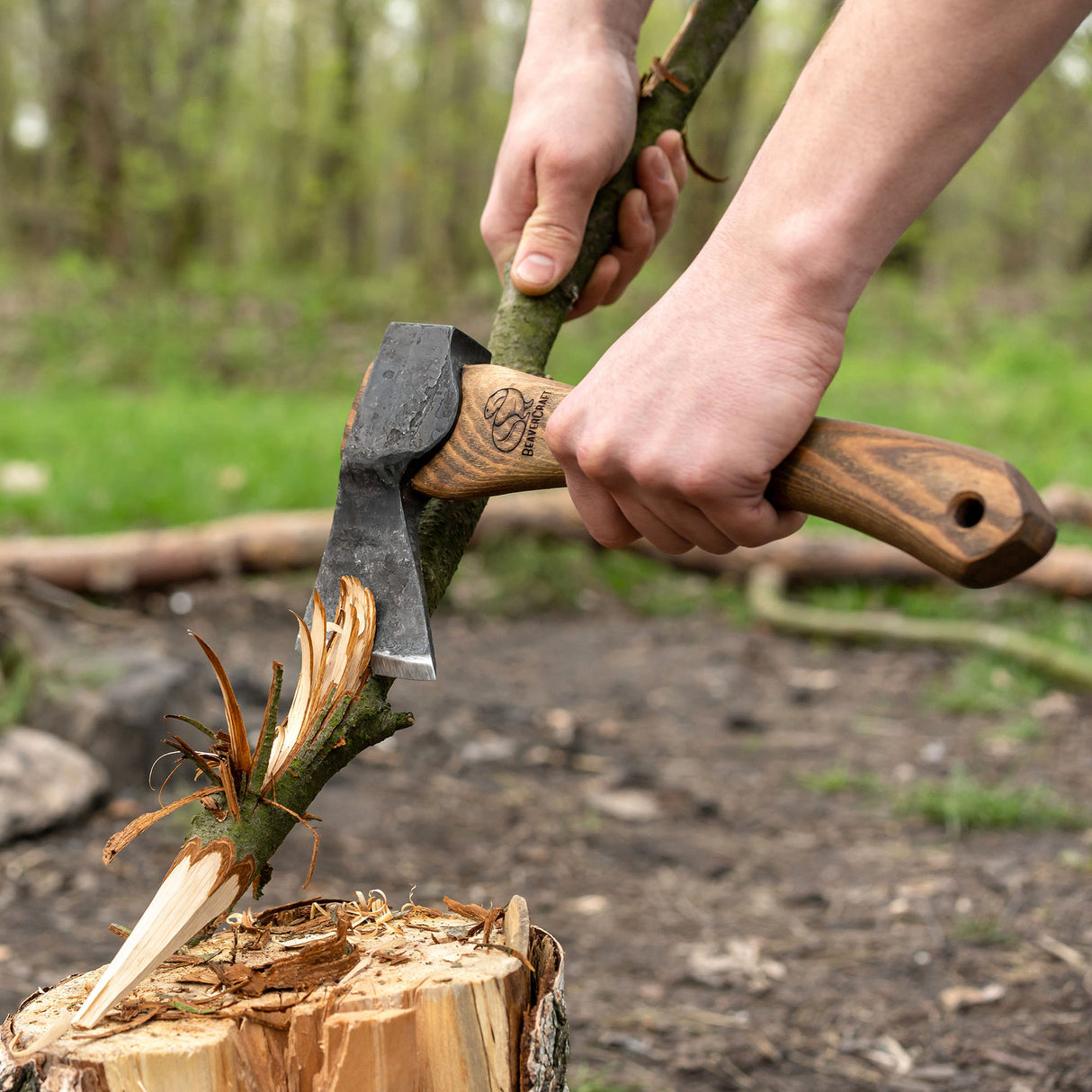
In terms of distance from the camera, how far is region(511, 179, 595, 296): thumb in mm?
1876

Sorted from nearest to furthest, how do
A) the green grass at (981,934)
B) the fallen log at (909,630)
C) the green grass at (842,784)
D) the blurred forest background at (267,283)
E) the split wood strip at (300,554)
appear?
the green grass at (981,934)
the green grass at (842,784)
the fallen log at (909,630)
the split wood strip at (300,554)
the blurred forest background at (267,283)

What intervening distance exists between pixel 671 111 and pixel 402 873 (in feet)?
7.17

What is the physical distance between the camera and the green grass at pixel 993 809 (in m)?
3.29

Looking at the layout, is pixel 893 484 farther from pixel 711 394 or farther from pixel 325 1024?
pixel 325 1024

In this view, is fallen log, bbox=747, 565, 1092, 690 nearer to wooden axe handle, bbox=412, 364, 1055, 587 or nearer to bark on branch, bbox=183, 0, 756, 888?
bark on branch, bbox=183, 0, 756, 888

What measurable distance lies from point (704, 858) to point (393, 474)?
82.7 inches

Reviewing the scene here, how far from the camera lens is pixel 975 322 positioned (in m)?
12.4

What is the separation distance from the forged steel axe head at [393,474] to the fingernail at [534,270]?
28 centimetres

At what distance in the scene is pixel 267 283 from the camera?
519 inches

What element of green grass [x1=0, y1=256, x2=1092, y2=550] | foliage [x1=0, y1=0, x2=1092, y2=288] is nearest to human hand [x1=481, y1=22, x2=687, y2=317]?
green grass [x1=0, y1=256, x2=1092, y2=550]

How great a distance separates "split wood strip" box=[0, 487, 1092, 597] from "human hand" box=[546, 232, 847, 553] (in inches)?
135

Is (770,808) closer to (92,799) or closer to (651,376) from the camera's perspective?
(92,799)

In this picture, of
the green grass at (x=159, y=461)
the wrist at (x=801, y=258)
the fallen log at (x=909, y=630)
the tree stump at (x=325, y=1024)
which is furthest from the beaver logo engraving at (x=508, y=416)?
the green grass at (x=159, y=461)

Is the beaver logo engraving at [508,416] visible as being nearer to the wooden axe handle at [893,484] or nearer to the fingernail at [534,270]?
the wooden axe handle at [893,484]
